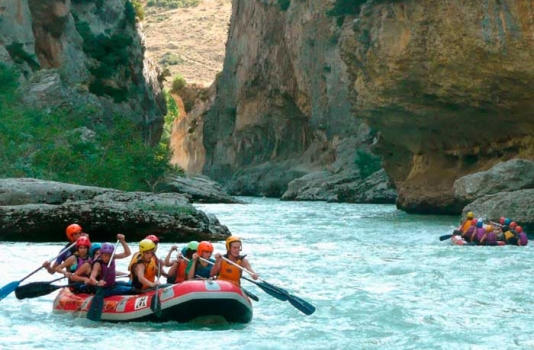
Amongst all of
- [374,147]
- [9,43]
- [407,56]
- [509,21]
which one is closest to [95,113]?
[9,43]

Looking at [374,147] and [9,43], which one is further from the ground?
[9,43]

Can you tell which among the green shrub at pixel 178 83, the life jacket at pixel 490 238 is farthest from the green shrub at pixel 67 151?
the green shrub at pixel 178 83

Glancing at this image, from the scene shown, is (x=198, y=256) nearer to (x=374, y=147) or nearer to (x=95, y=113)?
(x=374, y=147)

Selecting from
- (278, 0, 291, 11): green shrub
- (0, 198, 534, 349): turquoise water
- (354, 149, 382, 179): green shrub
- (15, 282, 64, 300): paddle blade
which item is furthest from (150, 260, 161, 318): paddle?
(278, 0, 291, 11): green shrub

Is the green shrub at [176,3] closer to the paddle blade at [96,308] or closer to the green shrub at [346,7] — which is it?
the green shrub at [346,7]

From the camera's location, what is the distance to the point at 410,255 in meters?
22.1

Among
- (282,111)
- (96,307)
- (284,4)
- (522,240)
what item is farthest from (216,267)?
(282,111)

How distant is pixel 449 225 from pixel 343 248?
342 inches

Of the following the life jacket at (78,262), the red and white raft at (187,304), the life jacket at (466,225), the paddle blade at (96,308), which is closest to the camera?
the red and white raft at (187,304)

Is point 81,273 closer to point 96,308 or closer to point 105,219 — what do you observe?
point 96,308

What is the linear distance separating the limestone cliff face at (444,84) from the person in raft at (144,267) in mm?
17883

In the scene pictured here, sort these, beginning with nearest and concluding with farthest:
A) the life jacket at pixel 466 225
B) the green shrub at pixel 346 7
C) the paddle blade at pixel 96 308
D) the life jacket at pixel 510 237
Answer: the paddle blade at pixel 96 308
the life jacket at pixel 510 237
the life jacket at pixel 466 225
the green shrub at pixel 346 7

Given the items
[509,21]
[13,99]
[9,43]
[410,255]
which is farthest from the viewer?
[9,43]

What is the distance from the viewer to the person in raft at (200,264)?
13570 millimetres
